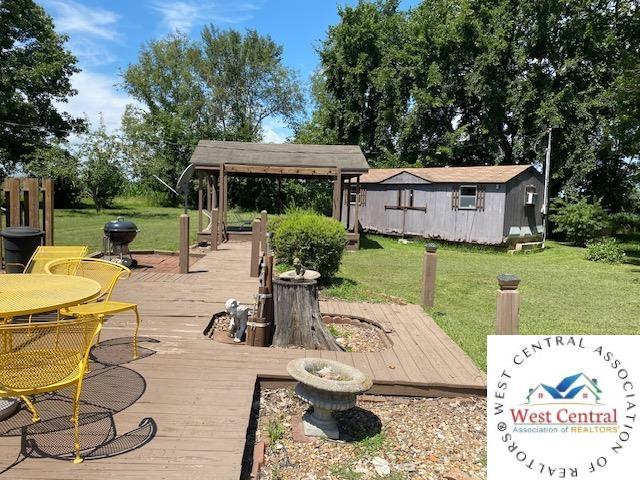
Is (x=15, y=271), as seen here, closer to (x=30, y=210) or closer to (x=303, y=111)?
(x=30, y=210)

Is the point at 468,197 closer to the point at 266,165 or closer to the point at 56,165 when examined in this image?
the point at 266,165

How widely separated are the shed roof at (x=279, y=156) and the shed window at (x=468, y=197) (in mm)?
4293

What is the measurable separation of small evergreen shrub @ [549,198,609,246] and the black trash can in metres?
19.6

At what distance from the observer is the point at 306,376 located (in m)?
3.32

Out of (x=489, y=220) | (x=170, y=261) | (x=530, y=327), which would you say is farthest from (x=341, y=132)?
(x=530, y=327)

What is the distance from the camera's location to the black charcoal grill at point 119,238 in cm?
896

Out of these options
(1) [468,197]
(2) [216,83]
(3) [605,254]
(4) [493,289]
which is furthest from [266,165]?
(2) [216,83]

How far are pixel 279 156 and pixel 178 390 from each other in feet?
43.2

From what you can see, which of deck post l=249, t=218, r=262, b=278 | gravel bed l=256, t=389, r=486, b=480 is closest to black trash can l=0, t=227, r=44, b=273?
gravel bed l=256, t=389, r=486, b=480

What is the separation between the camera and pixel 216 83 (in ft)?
124

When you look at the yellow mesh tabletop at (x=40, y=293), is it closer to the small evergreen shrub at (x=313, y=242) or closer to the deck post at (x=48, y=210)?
the deck post at (x=48, y=210)

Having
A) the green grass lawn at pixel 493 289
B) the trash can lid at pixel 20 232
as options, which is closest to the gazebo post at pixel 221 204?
the green grass lawn at pixel 493 289

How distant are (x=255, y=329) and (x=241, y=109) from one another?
3609 centimetres

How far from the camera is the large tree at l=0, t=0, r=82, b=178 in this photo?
25516 mm
